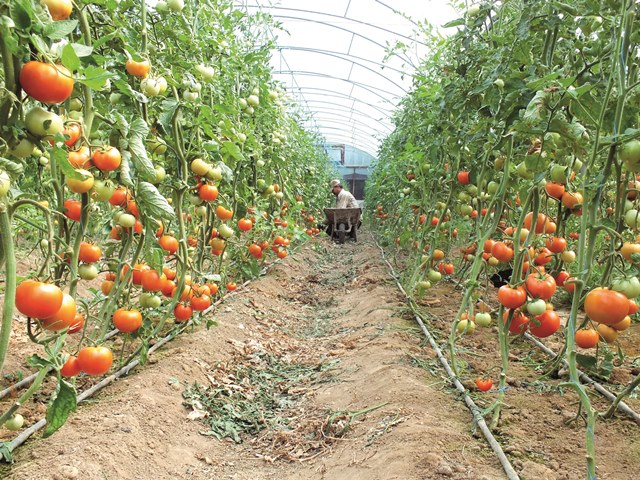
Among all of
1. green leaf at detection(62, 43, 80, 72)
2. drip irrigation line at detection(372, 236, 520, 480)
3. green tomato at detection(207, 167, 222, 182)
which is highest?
green leaf at detection(62, 43, 80, 72)

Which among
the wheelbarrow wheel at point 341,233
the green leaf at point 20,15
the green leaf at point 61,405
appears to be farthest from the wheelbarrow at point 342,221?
the green leaf at point 20,15

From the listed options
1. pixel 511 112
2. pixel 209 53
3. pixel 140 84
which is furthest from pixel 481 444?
pixel 209 53

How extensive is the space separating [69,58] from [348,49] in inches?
417

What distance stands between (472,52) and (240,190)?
2047 millimetres

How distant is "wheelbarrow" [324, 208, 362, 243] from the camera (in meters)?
10.0

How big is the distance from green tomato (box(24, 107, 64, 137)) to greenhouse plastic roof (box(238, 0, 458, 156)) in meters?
4.64

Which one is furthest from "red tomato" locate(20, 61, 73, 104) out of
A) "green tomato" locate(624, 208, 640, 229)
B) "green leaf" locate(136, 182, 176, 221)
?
"green tomato" locate(624, 208, 640, 229)

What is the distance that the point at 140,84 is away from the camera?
193 centimetres

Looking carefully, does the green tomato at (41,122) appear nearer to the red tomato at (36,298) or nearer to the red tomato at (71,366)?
the red tomato at (36,298)

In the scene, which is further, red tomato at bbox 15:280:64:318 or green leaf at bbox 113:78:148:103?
green leaf at bbox 113:78:148:103

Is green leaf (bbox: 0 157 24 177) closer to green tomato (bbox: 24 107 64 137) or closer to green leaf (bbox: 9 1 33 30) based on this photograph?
green tomato (bbox: 24 107 64 137)

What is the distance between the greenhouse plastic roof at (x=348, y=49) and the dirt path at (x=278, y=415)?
3356 millimetres

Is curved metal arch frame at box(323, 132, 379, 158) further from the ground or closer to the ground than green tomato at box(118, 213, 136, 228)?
further from the ground

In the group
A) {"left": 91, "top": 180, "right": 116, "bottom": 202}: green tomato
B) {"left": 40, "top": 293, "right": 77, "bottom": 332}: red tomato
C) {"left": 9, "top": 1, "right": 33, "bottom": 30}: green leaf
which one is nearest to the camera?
{"left": 9, "top": 1, "right": 33, "bottom": 30}: green leaf
